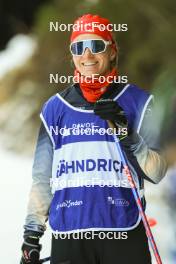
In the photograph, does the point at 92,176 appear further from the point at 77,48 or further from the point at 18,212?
the point at 18,212

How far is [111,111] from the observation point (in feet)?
7.39

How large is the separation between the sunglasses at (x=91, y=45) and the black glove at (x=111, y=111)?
0.20 metres

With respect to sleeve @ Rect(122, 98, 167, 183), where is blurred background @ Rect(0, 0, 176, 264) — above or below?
above

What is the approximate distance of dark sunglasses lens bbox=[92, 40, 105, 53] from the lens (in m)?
2.42

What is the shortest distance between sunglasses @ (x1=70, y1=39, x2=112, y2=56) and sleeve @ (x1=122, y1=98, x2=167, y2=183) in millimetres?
226

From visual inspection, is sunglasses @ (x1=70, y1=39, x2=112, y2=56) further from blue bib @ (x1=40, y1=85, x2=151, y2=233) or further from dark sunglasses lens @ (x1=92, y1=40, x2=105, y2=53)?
blue bib @ (x1=40, y1=85, x2=151, y2=233)

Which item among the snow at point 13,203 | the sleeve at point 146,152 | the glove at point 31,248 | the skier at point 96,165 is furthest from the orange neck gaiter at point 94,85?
the snow at point 13,203

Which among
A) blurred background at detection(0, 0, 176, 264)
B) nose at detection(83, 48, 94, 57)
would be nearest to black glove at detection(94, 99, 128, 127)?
nose at detection(83, 48, 94, 57)

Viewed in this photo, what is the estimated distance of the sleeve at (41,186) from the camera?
7.93ft

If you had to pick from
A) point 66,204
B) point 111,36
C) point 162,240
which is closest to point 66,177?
point 66,204

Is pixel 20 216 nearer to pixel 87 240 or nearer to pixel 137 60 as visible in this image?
pixel 137 60

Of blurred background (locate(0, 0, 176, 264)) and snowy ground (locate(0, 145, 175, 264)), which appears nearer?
snowy ground (locate(0, 145, 175, 264))

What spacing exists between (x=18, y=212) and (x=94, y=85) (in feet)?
7.97

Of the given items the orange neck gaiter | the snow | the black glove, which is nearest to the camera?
the black glove
